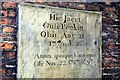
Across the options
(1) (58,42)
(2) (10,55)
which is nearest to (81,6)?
(1) (58,42)

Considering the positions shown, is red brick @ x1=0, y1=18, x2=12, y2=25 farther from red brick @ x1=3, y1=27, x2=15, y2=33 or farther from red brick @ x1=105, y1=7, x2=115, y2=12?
red brick @ x1=105, y1=7, x2=115, y2=12

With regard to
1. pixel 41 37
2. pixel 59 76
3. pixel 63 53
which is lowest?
pixel 59 76

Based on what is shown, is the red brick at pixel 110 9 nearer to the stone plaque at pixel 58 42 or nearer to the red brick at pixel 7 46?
the stone plaque at pixel 58 42

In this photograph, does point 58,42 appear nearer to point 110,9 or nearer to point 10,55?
point 10,55

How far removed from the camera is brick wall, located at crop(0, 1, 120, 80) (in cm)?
279

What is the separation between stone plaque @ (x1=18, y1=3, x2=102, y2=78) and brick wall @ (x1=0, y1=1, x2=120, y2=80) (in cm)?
7

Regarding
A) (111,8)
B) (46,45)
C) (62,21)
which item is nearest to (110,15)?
(111,8)

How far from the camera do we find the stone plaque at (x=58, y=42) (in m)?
2.80

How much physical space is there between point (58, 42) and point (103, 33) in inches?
25.4

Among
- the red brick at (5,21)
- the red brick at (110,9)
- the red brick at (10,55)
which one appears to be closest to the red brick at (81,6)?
the red brick at (110,9)

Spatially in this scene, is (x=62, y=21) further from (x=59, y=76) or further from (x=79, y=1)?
(x=59, y=76)

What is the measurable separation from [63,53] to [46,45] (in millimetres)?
233

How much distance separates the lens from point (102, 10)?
10.8ft

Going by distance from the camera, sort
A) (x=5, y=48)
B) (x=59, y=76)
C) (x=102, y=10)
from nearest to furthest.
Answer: (x=5, y=48) → (x=59, y=76) → (x=102, y=10)
